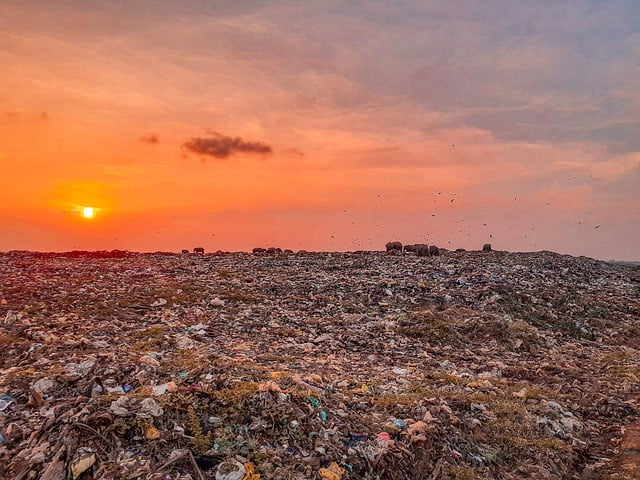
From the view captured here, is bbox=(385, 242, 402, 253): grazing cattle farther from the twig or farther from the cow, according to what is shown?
the twig

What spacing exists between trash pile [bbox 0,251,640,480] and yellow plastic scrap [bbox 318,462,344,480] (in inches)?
0.5

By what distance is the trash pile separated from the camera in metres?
4.30

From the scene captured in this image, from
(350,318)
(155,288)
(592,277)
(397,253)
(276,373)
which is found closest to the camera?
(276,373)

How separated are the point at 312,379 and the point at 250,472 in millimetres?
2349

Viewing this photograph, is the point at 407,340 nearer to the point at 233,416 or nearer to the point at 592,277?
the point at 233,416

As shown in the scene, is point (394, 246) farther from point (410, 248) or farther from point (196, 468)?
point (196, 468)

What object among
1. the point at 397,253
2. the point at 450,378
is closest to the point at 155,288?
the point at 450,378

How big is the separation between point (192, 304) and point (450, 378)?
6.53 m

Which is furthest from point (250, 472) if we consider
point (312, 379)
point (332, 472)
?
point (312, 379)

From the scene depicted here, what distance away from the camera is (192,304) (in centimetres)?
1128

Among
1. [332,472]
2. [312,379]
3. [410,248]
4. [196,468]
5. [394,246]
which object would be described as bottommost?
[332,472]

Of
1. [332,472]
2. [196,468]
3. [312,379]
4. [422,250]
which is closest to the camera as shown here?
Result: [196,468]

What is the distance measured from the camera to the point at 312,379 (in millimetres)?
6309

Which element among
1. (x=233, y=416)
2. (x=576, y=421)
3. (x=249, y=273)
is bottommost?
(x=576, y=421)
